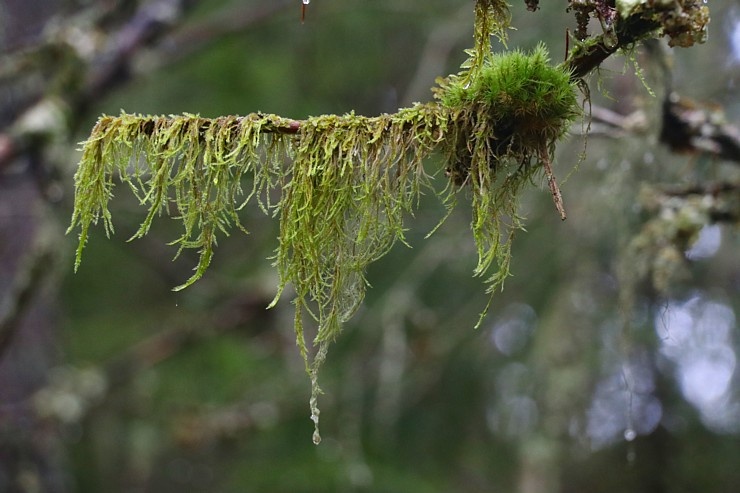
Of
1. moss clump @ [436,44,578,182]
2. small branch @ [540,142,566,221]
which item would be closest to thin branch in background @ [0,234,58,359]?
moss clump @ [436,44,578,182]

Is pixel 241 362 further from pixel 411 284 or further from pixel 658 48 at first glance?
pixel 658 48

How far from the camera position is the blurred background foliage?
362cm

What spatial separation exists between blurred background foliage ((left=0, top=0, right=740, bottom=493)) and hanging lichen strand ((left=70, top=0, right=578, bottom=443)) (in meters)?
1.63

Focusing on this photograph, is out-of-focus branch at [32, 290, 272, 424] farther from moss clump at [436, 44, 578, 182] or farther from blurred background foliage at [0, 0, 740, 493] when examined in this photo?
moss clump at [436, 44, 578, 182]

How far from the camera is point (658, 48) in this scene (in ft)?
6.19

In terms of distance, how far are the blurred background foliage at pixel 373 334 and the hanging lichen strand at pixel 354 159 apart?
163 centimetres

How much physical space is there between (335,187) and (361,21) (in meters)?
3.93

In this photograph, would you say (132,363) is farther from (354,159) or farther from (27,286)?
(354,159)

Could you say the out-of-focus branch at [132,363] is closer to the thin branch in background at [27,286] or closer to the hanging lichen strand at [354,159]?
the thin branch in background at [27,286]

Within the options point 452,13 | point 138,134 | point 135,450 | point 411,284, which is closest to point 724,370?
point 411,284

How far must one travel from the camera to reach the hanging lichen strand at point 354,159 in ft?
3.82

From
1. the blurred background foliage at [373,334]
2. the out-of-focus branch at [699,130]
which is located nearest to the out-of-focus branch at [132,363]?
the blurred background foliage at [373,334]

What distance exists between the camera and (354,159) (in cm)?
125

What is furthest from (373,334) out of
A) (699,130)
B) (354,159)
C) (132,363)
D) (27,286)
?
(354,159)
